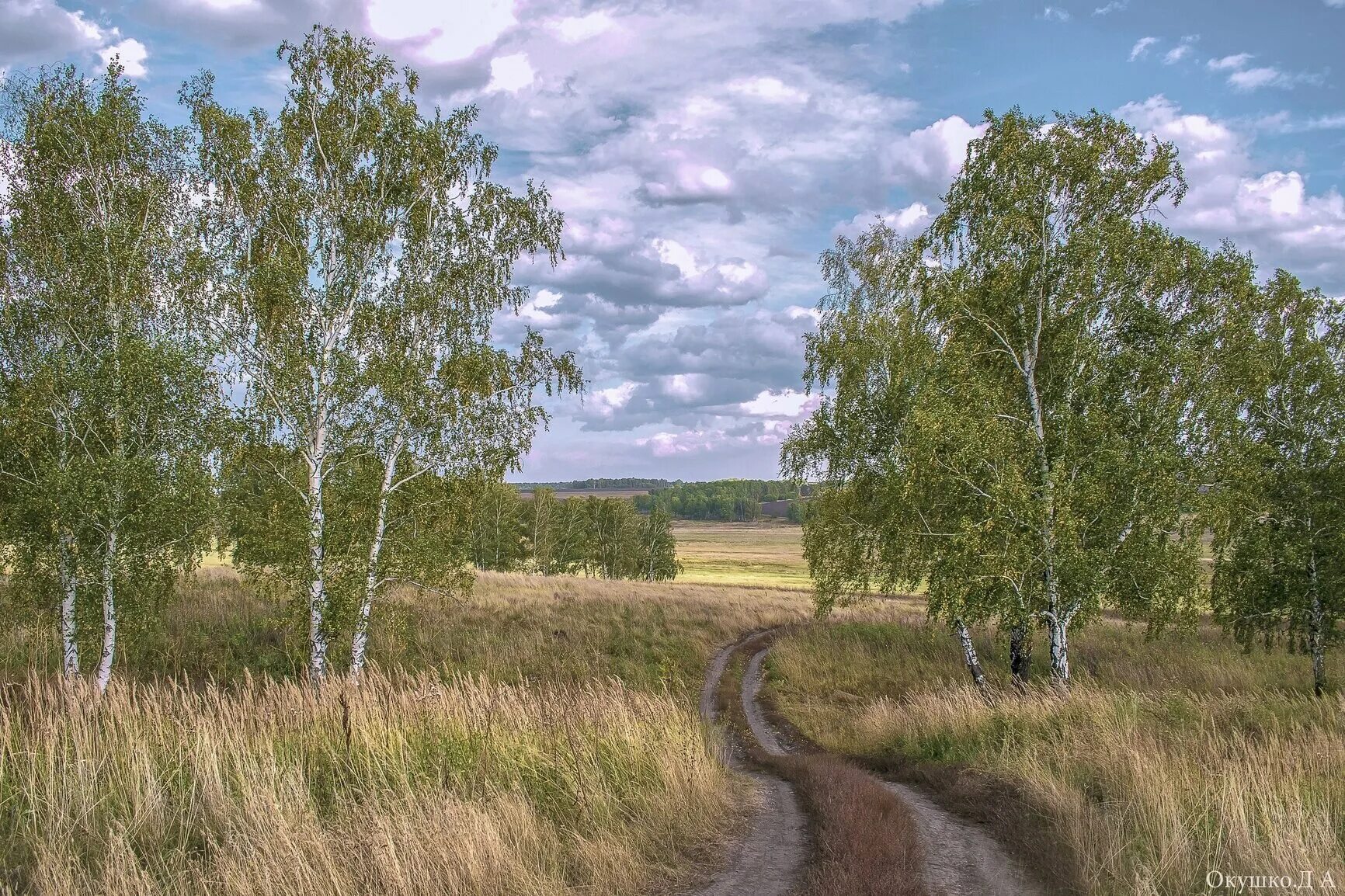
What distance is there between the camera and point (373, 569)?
1622cm

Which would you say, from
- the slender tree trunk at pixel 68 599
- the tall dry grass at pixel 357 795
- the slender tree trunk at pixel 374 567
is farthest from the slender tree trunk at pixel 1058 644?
the slender tree trunk at pixel 68 599

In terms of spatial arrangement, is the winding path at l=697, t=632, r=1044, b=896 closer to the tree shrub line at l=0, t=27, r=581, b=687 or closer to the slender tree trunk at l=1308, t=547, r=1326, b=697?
the tree shrub line at l=0, t=27, r=581, b=687

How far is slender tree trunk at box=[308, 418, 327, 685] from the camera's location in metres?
15.3

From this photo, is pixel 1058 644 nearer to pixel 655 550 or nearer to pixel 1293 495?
pixel 1293 495

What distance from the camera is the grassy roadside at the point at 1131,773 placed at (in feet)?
19.1

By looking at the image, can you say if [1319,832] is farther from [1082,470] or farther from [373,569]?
[373,569]

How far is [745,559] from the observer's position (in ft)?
367

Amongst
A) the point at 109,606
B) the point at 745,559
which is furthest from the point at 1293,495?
the point at 745,559

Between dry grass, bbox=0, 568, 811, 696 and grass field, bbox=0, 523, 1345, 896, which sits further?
dry grass, bbox=0, 568, 811, 696

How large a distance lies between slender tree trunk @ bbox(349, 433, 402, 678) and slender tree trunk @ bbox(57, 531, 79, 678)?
536 cm

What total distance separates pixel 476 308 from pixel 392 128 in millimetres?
4707

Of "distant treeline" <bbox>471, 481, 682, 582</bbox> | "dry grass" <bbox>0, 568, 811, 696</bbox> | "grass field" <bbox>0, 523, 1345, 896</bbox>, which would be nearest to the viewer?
"grass field" <bbox>0, 523, 1345, 896</bbox>

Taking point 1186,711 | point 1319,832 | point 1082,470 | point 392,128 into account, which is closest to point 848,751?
point 1186,711

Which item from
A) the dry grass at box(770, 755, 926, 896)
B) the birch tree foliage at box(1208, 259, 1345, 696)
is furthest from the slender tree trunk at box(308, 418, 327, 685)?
the birch tree foliage at box(1208, 259, 1345, 696)
